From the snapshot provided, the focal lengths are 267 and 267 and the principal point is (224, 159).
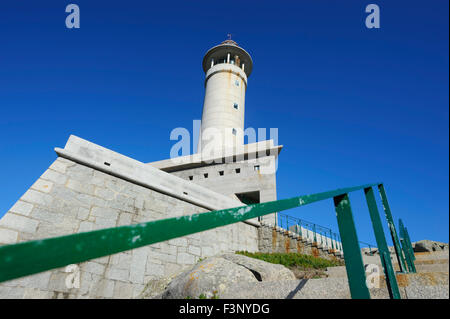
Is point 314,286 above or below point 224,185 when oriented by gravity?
below

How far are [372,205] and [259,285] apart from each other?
1607 mm

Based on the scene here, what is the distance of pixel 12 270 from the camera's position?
0.75 m

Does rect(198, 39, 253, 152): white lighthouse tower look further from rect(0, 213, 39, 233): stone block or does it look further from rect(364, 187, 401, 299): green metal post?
rect(364, 187, 401, 299): green metal post

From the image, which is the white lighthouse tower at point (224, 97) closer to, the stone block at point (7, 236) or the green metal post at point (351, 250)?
the stone block at point (7, 236)

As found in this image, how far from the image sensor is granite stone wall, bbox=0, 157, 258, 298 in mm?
5887

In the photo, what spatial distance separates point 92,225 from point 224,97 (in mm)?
19144

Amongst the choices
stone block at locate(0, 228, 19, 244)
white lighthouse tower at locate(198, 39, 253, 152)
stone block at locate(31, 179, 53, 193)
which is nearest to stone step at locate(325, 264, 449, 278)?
stone block at locate(0, 228, 19, 244)

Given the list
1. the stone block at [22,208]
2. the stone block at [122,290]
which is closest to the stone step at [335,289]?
the stone block at [122,290]

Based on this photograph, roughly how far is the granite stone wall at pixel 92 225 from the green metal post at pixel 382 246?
6.11 meters

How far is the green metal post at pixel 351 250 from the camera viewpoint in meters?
1.90

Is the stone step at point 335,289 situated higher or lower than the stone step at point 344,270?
lower
